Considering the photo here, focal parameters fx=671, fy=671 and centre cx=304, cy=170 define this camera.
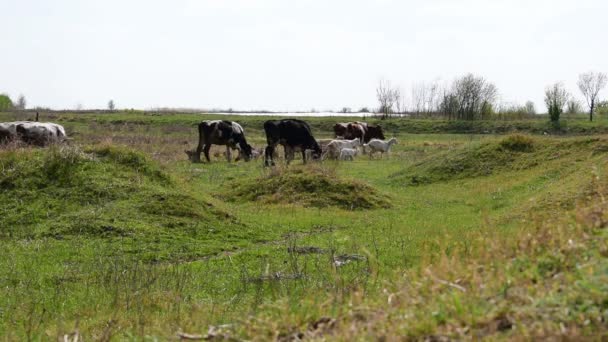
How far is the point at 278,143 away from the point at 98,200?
15473 mm

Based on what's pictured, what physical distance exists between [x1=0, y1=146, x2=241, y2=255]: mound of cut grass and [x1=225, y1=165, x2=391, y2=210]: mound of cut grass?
2497 mm

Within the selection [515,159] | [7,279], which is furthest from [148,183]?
[515,159]

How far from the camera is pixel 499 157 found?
24688mm

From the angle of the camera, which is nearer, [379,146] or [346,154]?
[346,154]

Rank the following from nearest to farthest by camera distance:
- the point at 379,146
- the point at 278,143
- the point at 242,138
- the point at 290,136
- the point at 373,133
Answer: the point at 290,136 < the point at 278,143 < the point at 242,138 < the point at 379,146 < the point at 373,133

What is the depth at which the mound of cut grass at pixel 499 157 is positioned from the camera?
2302cm

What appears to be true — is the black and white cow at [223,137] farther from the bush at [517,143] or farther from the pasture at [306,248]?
the bush at [517,143]

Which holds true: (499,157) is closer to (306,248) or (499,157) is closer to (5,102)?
(306,248)

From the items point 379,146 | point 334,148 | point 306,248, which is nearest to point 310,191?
point 306,248

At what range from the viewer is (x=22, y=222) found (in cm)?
1324

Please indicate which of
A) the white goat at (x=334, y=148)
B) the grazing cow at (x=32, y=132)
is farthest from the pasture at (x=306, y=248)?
the white goat at (x=334, y=148)

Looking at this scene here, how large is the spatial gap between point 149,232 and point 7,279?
3499mm

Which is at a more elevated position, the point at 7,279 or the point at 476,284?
the point at 476,284

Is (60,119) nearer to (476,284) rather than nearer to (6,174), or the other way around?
(6,174)
